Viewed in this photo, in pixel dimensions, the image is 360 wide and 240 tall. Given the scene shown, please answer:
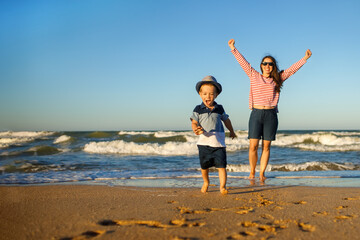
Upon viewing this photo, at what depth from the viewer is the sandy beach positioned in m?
1.94

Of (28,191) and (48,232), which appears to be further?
(28,191)

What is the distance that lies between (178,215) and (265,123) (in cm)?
269

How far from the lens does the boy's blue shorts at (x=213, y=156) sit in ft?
11.6

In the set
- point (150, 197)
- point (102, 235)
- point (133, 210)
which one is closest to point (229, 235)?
point (102, 235)

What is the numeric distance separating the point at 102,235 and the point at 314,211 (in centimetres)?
171

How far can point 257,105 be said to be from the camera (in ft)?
15.4

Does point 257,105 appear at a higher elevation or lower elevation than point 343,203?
higher

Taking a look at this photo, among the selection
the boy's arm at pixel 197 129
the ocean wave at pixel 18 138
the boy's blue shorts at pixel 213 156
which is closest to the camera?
the boy's arm at pixel 197 129

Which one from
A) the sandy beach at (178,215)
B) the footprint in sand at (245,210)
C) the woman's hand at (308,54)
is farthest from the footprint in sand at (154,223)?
the woman's hand at (308,54)

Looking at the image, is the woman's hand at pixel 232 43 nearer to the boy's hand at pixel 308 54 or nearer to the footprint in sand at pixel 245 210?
the boy's hand at pixel 308 54

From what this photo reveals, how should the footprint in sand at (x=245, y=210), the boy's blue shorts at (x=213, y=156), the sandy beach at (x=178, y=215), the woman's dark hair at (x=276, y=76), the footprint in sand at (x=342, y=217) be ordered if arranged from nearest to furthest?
1. the sandy beach at (x=178, y=215)
2. the footprint in sand at (x=342, y=217)
3. the footprint in sand at (x=245, y=210)
4. the boy's blue shorts at (x=213, y=156)
5. the woman's dark hair at (x=276, y=76)

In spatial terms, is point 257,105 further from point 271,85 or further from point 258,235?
point 258,235

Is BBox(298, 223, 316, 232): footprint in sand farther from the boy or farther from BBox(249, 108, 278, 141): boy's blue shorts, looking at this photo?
BBox(249, 108, 278, 141): boy's blue shorts

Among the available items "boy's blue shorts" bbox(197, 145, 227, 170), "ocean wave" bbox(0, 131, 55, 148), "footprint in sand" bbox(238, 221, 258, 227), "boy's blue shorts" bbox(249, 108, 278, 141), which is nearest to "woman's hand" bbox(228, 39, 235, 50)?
"boy's blue shorts" bbox(249, 108, 278, 141)
